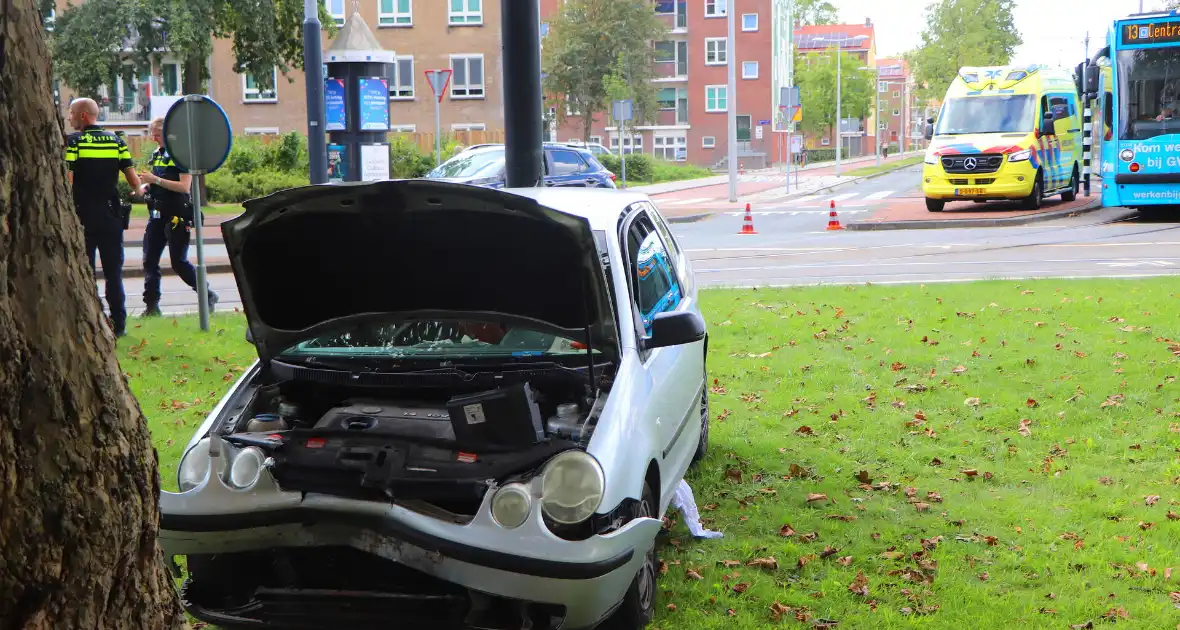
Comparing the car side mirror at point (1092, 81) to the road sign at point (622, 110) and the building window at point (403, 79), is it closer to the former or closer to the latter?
the road sign at point (622, 110)

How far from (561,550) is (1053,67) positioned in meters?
27.9

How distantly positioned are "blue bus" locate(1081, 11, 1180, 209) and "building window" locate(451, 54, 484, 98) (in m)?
35.7

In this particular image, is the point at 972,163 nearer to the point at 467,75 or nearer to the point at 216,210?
the point at 216,210

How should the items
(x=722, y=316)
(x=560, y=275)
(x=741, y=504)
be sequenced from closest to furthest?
(x=560, y=275), (x=741, y=504), (x=722, y=316)

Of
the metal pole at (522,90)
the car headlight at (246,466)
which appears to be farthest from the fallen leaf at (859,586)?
the metal pole at (522,90)

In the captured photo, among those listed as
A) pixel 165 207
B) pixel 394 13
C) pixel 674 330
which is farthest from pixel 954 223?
pixel 394 13

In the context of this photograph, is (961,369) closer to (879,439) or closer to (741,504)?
(879,439)

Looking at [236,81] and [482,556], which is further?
[236,81]

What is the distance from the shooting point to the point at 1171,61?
2175 centimetres

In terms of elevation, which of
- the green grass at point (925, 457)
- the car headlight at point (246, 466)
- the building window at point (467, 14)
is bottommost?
the green grass at point (925, 457)

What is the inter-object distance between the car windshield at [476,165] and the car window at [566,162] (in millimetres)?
947

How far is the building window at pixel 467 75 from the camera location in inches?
2152

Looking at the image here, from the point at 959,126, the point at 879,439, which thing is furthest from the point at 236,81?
the point at 879,439

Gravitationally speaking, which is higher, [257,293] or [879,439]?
[257,293]
